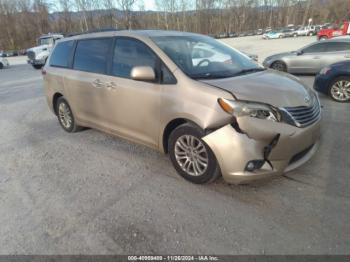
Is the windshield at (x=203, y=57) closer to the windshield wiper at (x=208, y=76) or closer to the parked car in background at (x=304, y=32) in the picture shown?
the windshield wiper at (x=208, y=76)

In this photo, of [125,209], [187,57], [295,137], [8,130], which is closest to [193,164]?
[125,209]

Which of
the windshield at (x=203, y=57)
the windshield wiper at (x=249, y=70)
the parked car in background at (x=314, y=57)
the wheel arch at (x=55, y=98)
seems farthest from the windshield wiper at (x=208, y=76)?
the parked car in background at (x=314, y=57)

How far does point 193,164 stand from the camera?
9.86 ft

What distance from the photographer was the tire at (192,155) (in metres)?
2.80

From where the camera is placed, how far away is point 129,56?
3.45 m

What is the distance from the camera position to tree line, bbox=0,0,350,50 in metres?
58.3

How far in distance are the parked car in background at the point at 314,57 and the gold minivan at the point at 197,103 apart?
22.3 feet

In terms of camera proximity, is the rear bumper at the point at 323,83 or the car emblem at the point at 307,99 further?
the rear bumper at the point at 323,83

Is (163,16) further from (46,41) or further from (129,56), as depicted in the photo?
(129,56)

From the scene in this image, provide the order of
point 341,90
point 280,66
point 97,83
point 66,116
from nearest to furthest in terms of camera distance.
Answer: point 97,83, point 66,116, point 341,90, point 280,66

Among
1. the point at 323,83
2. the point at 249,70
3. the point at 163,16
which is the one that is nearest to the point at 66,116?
the point at 249,70

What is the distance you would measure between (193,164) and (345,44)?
869 centimetres

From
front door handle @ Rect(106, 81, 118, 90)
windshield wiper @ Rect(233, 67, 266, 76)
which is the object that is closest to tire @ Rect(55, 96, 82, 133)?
front door handle @ Rect(106, 81, 118, 90)

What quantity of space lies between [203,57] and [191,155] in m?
1.38
